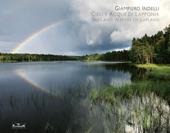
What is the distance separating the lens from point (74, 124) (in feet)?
53.6

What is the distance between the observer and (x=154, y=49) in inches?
3600

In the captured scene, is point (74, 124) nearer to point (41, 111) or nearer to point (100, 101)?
point (41, 111)

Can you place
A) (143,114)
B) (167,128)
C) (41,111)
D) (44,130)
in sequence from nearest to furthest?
1. (167,128)
2. (44,130)
3. (143,114)
4. (41,111)

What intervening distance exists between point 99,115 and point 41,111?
448 centimetres

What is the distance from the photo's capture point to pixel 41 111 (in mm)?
19266

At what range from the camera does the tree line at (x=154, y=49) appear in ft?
250

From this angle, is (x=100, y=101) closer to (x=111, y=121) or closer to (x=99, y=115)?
(x=99, y=115)

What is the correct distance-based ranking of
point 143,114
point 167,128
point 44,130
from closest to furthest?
point 167,128 < point 44,130 < point 143,114

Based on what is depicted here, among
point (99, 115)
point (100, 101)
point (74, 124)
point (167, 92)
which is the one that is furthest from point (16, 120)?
point (167, 92)

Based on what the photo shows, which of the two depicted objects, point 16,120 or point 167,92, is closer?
point 16,120

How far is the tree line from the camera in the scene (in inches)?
2997

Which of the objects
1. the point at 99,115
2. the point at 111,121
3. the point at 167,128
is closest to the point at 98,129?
the point at 111,121

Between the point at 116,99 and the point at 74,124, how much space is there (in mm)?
6582

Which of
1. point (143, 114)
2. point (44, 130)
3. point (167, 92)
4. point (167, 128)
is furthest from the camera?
point (167, 92)
